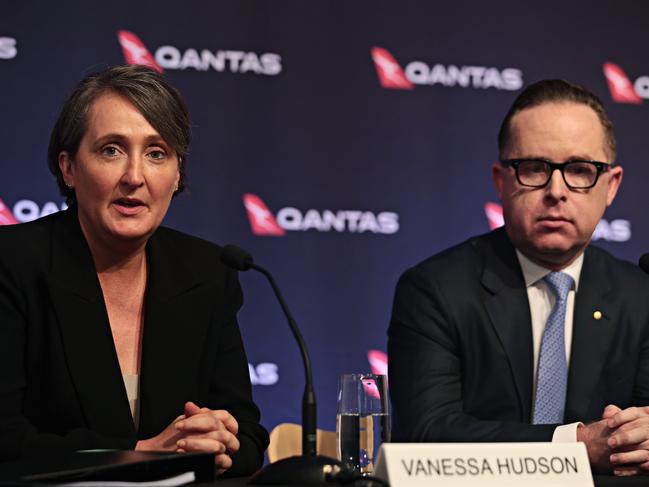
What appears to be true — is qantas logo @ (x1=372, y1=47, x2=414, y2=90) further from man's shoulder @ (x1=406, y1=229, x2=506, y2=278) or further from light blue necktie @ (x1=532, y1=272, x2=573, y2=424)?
light blue necktie @ (x1=532, y1=272, x2=573, y2=424)

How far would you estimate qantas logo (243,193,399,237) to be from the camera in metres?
4.26

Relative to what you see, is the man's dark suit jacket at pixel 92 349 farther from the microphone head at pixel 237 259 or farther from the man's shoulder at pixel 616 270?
the man's shoulder at pixel 616 270

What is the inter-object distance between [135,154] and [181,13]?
78.3 inches

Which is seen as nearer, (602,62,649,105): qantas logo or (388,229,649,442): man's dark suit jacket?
(388,229,649,442): man's dark suit jacket

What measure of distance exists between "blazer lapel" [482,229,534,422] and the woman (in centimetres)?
75

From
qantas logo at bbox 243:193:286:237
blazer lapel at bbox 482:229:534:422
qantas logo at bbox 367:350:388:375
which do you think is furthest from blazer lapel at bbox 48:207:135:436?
qantas logo at bbox 367:350:388:375

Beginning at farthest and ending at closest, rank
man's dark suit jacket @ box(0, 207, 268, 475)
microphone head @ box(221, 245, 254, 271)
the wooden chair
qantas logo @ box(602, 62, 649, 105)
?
qantas logo @ box(602, 62, 649, 105), the wooden chair, man's dark suit jacket @ box(0, 207, 268, 475), microphone head @ box(221, 245, 254, 271)

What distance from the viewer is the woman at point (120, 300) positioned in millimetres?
2334

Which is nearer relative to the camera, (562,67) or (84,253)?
(84,253)

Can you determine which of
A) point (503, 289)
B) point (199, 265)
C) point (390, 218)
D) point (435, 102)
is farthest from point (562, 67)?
point (199, 265)

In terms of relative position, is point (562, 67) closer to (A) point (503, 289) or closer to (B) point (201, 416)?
(A) point (503, 289)

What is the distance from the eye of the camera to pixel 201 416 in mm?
2133

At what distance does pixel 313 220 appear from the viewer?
4.31m

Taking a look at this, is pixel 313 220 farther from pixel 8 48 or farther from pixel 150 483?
pixel 150 483
